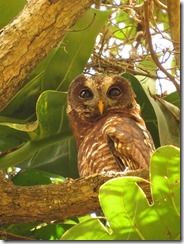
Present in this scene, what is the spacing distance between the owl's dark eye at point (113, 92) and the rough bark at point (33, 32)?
40.5 inches

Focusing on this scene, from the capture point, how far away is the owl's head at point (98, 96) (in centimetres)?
283

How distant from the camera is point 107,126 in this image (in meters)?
2.63

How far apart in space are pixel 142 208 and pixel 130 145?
1041 mm

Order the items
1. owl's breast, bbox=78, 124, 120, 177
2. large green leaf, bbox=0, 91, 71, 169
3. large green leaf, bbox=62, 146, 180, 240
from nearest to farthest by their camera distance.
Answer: large green leaf, bbox=62, 146, 180, 240 < large green leaf, bbox=0, 91, 71, 169 < owl's breast, bbox=78, 124, 120, 177

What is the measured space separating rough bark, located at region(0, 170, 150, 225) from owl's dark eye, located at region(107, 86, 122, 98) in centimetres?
109

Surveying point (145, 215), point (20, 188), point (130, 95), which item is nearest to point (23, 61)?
point (20, 188)

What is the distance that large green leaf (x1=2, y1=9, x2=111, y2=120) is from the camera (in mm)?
2529

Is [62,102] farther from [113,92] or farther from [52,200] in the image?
[52,200]

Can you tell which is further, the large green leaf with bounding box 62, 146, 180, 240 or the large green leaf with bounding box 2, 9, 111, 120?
the large green leaf with bounding box 2, 9, 111, 120

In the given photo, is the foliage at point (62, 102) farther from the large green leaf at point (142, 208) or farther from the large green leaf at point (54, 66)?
the large green leaf at point (142, 208)

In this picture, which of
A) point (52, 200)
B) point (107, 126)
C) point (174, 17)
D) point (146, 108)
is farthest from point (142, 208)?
point (146, 108)

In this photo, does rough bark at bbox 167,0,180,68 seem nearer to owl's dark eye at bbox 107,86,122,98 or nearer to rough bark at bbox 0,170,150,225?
owl's dark eye at bbox 107,86,122,98

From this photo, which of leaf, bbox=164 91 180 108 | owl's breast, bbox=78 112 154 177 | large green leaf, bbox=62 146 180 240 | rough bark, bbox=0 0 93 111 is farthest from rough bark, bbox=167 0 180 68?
large green leaf, bbox=62 146 180 240

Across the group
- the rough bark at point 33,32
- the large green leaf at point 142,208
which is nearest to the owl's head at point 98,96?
the rough bark at point 33,32
